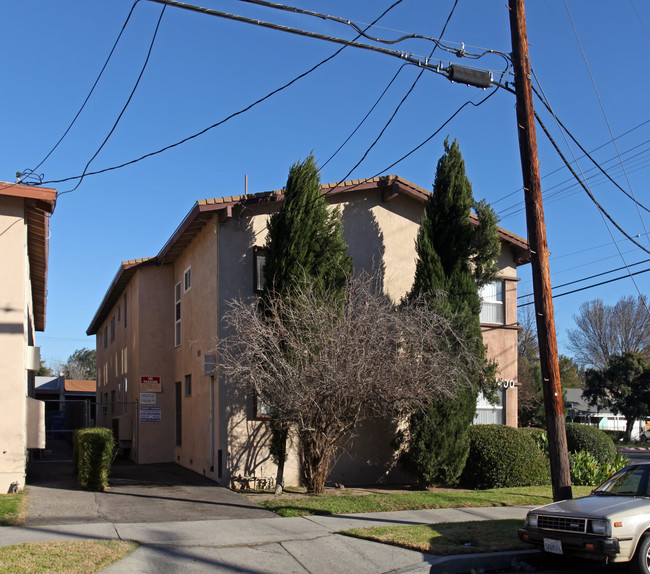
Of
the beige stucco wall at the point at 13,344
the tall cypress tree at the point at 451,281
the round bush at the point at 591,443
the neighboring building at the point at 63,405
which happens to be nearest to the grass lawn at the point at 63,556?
the beige stucco wall at the point at 13,344

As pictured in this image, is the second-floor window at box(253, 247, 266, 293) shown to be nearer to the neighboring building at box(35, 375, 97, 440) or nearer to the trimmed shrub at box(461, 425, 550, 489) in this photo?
the trimmed shrub at box(461, 425, 550, 489)

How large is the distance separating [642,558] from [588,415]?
51650mm

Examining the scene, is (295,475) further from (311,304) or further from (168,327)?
(168,327)

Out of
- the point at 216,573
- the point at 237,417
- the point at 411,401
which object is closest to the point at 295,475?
the point at 237,417

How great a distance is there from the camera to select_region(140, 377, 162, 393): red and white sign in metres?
20.0

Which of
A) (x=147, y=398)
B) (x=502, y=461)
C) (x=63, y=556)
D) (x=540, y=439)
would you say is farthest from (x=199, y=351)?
(x=63, y=556)

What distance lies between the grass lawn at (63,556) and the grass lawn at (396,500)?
11.6 ft

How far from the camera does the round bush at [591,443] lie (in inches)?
696

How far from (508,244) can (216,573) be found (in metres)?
13.3

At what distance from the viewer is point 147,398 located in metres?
20.0

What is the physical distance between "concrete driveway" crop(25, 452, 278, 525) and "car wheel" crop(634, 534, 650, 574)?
560 cm

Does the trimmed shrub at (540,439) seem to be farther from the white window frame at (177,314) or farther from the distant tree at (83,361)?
the distant tree at (83,361)

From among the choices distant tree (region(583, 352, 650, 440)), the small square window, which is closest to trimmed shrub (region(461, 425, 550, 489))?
the small square window

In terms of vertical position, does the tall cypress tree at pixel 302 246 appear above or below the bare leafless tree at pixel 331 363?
above
